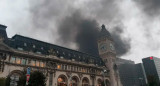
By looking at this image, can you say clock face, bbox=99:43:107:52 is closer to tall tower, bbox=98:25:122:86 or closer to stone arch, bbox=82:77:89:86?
tall tower, bbox=98:25:122:86

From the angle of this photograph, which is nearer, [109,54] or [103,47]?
[109,54]

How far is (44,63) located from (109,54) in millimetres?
55448

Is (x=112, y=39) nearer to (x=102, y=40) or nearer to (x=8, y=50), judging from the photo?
(x=102, y=40)

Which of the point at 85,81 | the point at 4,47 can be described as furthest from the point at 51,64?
the point at 85,81

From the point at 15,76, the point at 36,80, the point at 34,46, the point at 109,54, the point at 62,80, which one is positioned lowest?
the point at 36,80

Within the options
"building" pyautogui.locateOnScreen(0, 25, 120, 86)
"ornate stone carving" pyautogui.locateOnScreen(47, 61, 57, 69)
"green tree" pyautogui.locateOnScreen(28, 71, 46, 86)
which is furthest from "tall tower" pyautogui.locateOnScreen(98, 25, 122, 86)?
"green tree" pyautogui.locateOnScreen(28, 71, 46, 86)

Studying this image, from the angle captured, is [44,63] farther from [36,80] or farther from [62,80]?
[36,80]

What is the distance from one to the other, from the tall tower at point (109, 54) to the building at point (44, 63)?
1159 centimetres

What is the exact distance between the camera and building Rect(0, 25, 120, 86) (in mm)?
54366

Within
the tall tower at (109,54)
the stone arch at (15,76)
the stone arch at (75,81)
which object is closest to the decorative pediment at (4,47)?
the stone arch at (15,76)

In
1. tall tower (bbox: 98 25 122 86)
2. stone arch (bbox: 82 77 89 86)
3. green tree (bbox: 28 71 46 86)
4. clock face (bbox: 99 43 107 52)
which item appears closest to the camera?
green tree (bbox: 28 71 46 86)

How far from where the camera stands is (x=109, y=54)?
343 ft

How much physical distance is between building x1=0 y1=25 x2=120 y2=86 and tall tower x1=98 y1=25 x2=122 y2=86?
456 inches

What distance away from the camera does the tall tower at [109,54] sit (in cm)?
9778
